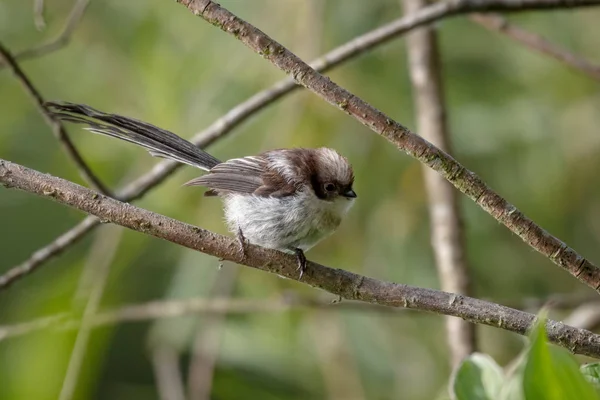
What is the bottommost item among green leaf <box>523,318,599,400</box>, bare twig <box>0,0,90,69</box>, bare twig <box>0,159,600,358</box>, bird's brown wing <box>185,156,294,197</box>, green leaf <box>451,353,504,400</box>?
green leaf <box>523,318,599,400</box>

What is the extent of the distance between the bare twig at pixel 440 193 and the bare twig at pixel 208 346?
950mm

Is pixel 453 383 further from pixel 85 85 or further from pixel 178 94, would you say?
pixel 85 85

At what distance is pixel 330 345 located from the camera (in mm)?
3758

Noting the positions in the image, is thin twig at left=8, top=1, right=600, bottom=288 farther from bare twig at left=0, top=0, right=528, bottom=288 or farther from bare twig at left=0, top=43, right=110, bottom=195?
bare twig at left=0, top=43, right=110, bottom=195

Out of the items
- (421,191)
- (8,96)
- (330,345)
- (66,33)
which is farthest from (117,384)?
(66,33)

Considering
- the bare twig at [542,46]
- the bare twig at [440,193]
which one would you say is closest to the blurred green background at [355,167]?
the bare twig at [440,193]

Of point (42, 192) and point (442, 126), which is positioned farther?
point (442, 126)

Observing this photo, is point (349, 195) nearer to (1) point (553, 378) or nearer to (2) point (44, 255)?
(2) point (44, 255)

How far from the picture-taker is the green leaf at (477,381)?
1.20m

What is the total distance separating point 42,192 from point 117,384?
3074mm

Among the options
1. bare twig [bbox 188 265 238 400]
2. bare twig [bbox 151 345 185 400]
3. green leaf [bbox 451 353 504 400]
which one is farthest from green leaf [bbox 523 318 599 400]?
bare twig [bbox 151 345 185 400]

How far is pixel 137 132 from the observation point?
2174mm

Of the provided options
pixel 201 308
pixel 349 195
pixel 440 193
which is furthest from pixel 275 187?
pixel 440 193

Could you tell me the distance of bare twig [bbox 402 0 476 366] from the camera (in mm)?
2971
